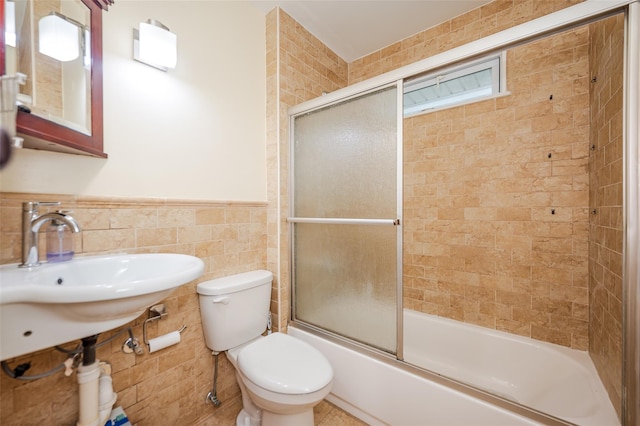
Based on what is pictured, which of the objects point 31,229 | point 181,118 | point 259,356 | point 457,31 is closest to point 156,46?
point 181,118

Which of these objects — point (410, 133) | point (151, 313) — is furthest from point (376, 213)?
point (151, 313)

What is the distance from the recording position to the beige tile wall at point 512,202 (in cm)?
158

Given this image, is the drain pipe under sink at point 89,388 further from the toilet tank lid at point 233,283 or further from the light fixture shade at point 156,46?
the light fixture shade at point 156,46

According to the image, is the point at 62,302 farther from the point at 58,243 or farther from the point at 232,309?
Result: the point at 232,309

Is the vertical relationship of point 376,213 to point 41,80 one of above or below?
below

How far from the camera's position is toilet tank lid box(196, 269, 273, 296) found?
1.40 meters

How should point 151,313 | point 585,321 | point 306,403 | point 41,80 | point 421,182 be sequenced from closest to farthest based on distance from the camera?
point 41,80
point 306,403
point 151,313
point 585,321
point 421,182

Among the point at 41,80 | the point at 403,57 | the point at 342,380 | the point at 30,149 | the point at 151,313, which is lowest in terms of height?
the point at 342,380

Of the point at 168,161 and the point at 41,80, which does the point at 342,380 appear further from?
the point at 41,80

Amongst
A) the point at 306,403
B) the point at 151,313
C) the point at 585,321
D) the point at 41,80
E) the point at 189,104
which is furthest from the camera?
the point at 585,321

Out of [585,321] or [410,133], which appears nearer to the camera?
[585,321]

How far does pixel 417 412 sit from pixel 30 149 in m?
1.99

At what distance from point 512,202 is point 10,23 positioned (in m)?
2.42

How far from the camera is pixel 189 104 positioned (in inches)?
57.1
